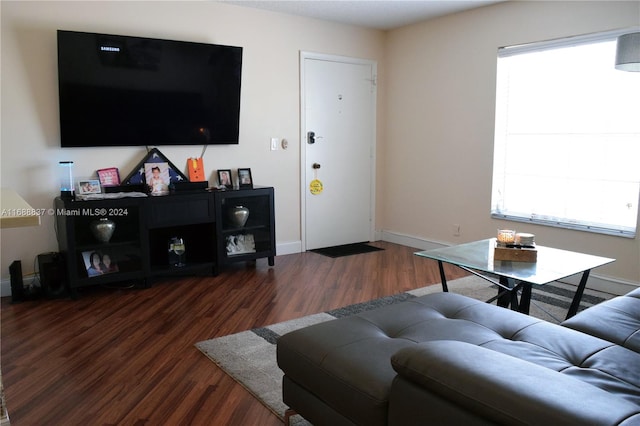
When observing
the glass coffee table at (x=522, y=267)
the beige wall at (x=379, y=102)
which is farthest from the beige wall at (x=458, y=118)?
the glass coffee table at (x=522, y=267)

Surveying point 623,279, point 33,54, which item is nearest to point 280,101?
point 33,54

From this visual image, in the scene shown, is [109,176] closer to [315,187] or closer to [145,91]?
[145,91]

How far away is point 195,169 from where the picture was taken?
452 centimetres

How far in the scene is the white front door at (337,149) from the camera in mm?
5246

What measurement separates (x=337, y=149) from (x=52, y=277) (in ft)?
10.0

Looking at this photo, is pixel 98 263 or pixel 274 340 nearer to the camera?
pixel 274 340

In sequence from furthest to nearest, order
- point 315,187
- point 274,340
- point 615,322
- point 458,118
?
point 315,187, point 458,118, point 274,340, point 615,322

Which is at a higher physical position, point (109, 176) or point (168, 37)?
point (168, 37)

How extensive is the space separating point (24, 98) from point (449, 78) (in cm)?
375

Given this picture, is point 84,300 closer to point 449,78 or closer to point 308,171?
point 308,171

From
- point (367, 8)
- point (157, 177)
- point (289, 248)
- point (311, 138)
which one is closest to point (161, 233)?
point (157, 177)

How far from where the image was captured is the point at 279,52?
493cm

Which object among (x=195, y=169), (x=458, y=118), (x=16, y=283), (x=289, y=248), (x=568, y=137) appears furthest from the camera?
(x=289, y=248)

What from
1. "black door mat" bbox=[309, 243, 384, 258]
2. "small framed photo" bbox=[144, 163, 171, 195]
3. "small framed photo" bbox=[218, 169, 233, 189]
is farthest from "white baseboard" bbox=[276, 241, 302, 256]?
"small framed photo" bbox=[144, 163, 171, 195]
